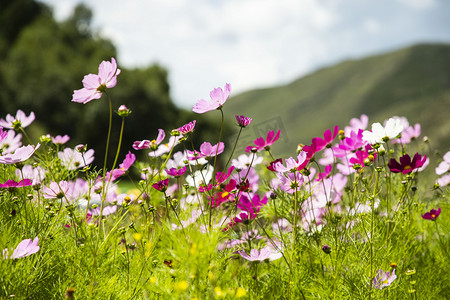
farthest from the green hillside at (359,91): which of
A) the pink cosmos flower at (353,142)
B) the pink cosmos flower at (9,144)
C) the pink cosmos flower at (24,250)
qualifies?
the pink cosmos flower at (24,250)

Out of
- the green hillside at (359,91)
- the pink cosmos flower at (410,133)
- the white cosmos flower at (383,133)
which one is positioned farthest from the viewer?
the green hillside at (359,91)

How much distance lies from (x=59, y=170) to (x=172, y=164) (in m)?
0.45

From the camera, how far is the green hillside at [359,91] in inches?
2758

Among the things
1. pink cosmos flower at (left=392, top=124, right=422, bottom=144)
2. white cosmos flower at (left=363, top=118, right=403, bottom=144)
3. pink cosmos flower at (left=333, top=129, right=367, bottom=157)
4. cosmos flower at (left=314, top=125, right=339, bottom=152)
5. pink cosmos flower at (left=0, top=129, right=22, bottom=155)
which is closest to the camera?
white cosmos flower at (left=363, top=118, right=403, bottom=144)

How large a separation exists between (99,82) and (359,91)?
284ft

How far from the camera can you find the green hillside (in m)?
70.1

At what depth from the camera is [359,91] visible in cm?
8062

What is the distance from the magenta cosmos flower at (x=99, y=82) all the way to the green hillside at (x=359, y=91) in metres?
56.3

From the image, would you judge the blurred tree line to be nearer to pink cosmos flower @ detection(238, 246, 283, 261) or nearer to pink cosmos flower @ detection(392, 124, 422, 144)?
pink cosmos flower @ detection(392, 124, 422, 144)

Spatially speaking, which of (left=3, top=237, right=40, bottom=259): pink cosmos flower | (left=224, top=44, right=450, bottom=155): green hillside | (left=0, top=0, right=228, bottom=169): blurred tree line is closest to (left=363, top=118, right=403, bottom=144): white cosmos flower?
(left=3, top=237, right=40, bottom=259): pink cosmos flower

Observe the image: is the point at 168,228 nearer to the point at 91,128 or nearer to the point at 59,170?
the point at 59,170

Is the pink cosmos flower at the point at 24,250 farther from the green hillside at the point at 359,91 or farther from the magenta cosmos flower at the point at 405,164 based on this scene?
the green hillside at the point at 359,91

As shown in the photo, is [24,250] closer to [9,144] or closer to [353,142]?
[9,144]

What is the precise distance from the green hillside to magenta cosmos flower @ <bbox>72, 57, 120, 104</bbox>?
5630cm
